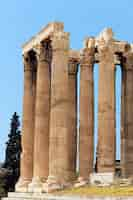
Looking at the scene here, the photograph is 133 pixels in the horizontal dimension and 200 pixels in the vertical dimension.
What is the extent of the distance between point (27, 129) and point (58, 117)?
8.94 metres

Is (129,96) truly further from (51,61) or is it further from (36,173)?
(36,173)

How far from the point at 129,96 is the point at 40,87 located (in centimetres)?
909

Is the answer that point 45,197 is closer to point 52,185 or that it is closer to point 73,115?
point 52,185

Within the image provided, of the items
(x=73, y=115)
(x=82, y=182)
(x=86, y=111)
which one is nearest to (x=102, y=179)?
(x=82, y=182)

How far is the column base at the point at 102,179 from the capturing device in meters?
45.1

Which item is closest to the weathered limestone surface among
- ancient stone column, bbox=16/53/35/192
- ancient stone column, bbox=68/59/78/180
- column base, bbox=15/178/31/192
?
column base, bbox=15/178/31/192

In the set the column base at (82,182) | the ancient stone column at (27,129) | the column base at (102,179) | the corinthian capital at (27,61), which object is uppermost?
the corinthian capital at (27,61)

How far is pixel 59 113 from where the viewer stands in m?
47.7

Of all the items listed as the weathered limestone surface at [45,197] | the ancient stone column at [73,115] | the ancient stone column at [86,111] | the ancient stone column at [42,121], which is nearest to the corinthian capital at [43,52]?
the ancient stone column at [42,121]

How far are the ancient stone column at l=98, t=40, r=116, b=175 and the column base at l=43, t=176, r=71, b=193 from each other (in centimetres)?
403

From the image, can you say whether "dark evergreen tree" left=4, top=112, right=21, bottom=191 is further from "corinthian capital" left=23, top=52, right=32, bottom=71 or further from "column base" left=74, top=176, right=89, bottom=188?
"column base" left=74, top=176, right=89, bottom=188

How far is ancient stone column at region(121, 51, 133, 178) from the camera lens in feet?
179

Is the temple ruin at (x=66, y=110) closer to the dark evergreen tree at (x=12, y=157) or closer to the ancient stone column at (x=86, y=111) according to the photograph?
the ancient stone column at (x=86, y=111)

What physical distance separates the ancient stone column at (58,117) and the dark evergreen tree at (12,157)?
2829cm
